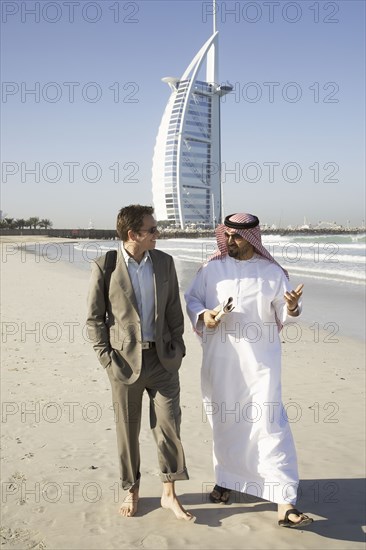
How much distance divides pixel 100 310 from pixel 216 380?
697mm

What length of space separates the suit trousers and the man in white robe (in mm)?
238

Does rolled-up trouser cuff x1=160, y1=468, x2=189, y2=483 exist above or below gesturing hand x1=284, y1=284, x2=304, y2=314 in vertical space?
below

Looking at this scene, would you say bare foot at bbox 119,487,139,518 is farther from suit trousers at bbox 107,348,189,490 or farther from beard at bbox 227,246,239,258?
beard at bbox 227,246,239,258

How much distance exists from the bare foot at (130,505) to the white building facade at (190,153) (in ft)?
325

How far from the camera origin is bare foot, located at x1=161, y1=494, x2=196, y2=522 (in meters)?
2.79

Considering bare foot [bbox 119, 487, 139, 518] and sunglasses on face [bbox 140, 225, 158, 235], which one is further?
bare foot [bbox 119, 487, 139, 518]

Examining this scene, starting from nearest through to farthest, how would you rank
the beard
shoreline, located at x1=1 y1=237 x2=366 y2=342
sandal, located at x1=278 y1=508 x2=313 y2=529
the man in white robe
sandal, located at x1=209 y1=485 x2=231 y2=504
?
1. sandal, located at x1=278 y1=508 x2=313 y2=529
2. the man in white robe
3. the beard
4. sandal, located at x1=209 y1=485 x2=231 y2=504
5. shoreline, located at x1=1 y1=237 x2=366 y2=342

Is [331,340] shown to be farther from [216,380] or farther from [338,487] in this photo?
[216,380]

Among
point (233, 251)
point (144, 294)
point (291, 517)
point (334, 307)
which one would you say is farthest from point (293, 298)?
point (334, 307)

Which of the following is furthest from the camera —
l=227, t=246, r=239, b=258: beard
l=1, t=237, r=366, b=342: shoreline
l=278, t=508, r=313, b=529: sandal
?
l=1, t=237, r=366, b=342: shoreline

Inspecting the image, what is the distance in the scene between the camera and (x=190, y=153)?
10362cm

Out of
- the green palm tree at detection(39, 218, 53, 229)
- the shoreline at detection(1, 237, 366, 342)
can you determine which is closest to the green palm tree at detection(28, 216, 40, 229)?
the green palm tree at detection(39, 218, 53, 229)

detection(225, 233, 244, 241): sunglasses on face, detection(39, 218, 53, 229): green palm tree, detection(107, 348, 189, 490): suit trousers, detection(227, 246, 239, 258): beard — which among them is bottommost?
detection(107, 348, 189, 490): suit trousers

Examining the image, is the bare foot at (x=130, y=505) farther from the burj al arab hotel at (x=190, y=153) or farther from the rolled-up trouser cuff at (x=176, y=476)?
the burj al arab hotel at (x=190, y=153)
